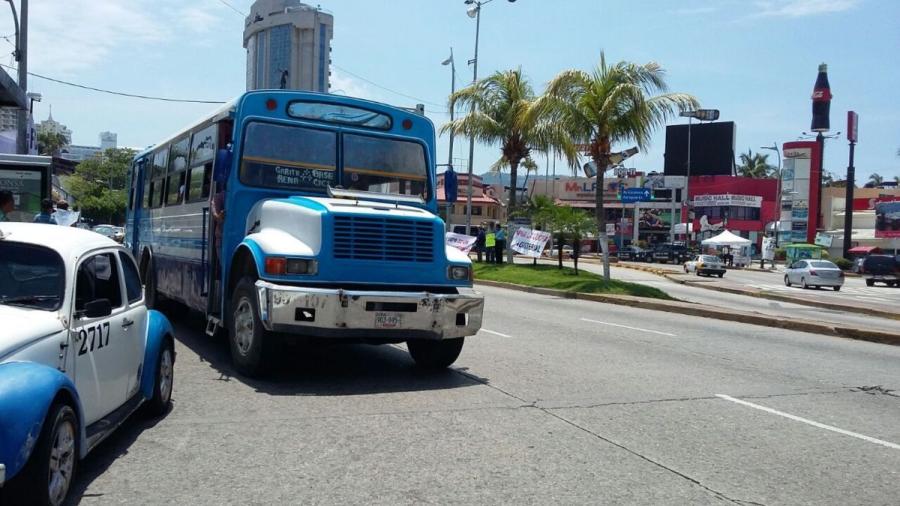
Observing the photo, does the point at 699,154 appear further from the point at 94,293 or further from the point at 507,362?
the point at 94,293

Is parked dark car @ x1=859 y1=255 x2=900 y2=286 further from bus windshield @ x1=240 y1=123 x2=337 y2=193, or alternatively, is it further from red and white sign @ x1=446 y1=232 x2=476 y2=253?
bus windshield @ x1=240 y1=123 x2=337 y2=193

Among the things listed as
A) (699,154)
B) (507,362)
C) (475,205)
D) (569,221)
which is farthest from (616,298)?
(699,154)

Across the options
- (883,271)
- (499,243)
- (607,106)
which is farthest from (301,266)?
(883,271)

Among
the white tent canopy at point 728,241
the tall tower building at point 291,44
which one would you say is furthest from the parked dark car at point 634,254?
the tall tower building at point 291,44

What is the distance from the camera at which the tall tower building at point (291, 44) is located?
121 meters

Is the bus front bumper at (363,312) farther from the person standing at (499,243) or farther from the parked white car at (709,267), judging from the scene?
the parked white car at (709,267)

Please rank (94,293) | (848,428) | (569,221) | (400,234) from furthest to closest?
1. (569,221)
2. (400,234)
3. (848,428)
4. (94,293)

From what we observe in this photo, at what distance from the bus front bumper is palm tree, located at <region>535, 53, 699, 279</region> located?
55.8 ft

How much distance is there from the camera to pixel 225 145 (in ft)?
30.5

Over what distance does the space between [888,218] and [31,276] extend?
7320 cm

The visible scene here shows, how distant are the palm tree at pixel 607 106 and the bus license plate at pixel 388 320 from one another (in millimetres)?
17431

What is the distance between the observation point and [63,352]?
470 centimetres

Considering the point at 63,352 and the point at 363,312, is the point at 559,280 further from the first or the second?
the point at 63,352

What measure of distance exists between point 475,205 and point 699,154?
74.1 ft
